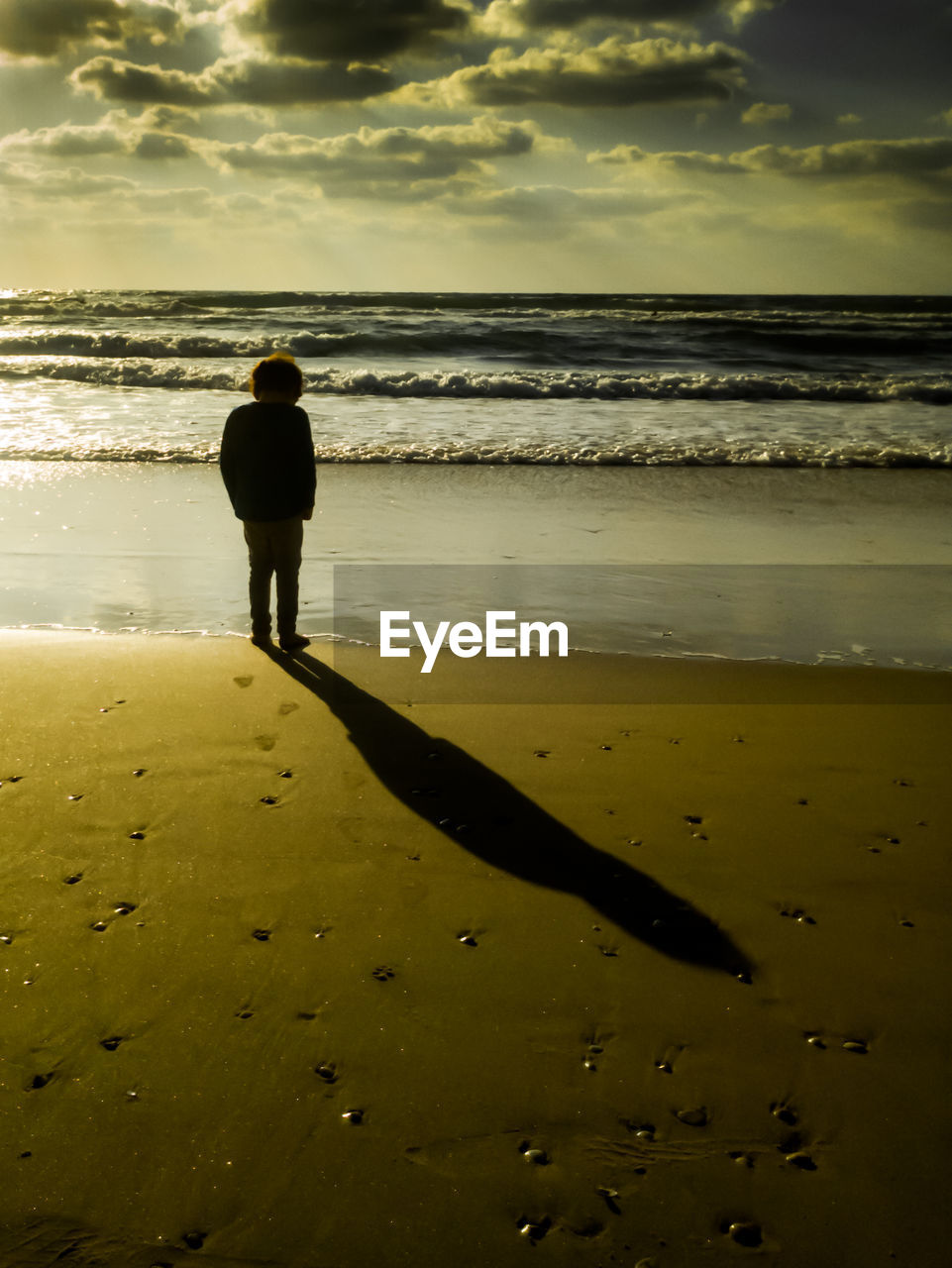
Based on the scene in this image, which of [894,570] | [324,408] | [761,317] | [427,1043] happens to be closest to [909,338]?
[761,317]

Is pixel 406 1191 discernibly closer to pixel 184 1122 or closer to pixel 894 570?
pixel 184 1122

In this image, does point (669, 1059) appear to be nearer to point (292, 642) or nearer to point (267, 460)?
point (292, 642)

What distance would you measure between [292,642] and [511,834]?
223cm

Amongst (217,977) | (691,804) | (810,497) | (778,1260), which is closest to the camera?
(778,1260)

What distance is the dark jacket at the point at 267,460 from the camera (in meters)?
5.03

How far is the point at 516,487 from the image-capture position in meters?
9.41

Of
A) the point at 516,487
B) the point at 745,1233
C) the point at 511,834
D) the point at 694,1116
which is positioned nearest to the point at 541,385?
the point at 516,487

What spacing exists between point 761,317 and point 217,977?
129ft

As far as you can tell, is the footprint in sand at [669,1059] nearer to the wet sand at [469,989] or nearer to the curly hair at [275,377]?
the wet sand at [469,989]

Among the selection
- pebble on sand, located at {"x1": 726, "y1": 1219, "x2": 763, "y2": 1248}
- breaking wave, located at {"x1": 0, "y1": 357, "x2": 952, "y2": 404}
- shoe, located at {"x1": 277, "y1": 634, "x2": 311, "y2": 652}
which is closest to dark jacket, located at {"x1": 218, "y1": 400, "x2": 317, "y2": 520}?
shoe, located at {"x1": 277, "y1": 634, "x2": 311, "y2": 652}

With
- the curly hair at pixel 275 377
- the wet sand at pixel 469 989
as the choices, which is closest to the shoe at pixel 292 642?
the wet sand at pixel 469 989

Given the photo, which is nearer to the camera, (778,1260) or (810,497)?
(778,1260)

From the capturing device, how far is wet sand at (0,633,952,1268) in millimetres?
1964

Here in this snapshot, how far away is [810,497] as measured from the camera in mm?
9180
